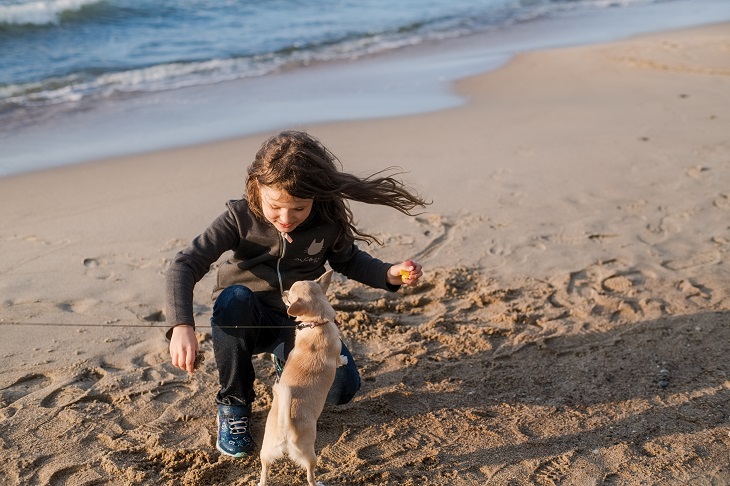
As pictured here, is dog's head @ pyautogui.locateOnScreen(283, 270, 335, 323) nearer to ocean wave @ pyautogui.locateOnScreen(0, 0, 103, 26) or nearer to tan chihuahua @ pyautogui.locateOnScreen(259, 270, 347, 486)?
tan chihuahua @ pyautogui.locateOnScreen(259, 270, 347, 486)

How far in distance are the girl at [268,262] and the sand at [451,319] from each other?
0.91ft

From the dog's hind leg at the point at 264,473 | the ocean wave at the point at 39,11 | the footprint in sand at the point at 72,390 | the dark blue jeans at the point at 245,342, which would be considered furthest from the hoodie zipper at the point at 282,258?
the ocean wave at the point at 39,11

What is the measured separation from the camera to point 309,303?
2979 mm

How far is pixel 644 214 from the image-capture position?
5.60 m

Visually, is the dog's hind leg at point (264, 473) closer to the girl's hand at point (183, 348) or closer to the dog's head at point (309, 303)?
the girl's hand at point (183, 348)

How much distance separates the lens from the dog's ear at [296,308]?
290 centimetres

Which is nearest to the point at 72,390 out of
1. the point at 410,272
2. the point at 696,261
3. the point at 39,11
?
the point at 410,272

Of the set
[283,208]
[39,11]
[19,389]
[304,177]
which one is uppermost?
[39,11]

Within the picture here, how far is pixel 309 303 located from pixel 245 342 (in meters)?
0.51

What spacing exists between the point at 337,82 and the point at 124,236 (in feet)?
18.9

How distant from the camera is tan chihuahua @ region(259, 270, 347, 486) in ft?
9.14

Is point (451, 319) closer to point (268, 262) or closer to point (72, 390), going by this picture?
point (268, 262)

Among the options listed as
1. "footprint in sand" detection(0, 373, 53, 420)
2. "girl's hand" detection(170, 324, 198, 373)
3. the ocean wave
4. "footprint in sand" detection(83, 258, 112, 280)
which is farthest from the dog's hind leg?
the ocean wave

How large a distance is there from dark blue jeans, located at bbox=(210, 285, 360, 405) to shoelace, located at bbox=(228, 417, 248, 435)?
0.08m
